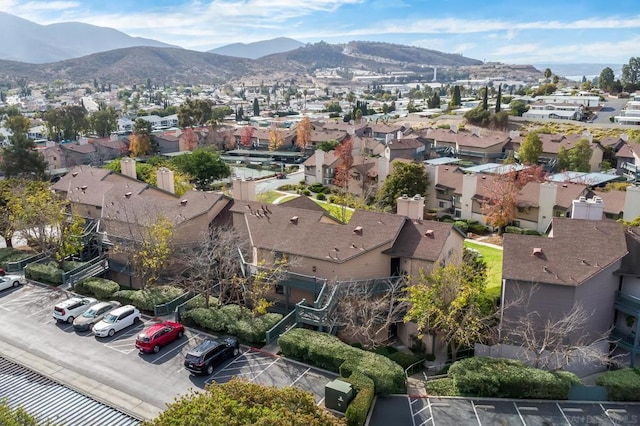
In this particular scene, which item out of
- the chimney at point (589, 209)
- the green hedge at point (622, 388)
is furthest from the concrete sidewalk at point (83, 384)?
the chimney at point (589, 209)

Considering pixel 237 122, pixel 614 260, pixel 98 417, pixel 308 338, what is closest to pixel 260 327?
pixel 308 338

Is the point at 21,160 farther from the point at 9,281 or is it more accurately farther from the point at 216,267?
the point at 216,267

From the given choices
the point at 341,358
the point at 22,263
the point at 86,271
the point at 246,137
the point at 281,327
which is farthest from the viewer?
the point at 246,137

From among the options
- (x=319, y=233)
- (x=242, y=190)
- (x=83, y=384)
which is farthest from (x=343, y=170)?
(x=83, y=384)

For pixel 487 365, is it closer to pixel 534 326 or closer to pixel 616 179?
pixel 534 326

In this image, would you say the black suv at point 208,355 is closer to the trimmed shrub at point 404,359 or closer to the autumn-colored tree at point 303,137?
the trimmed shrub at point 404,359
